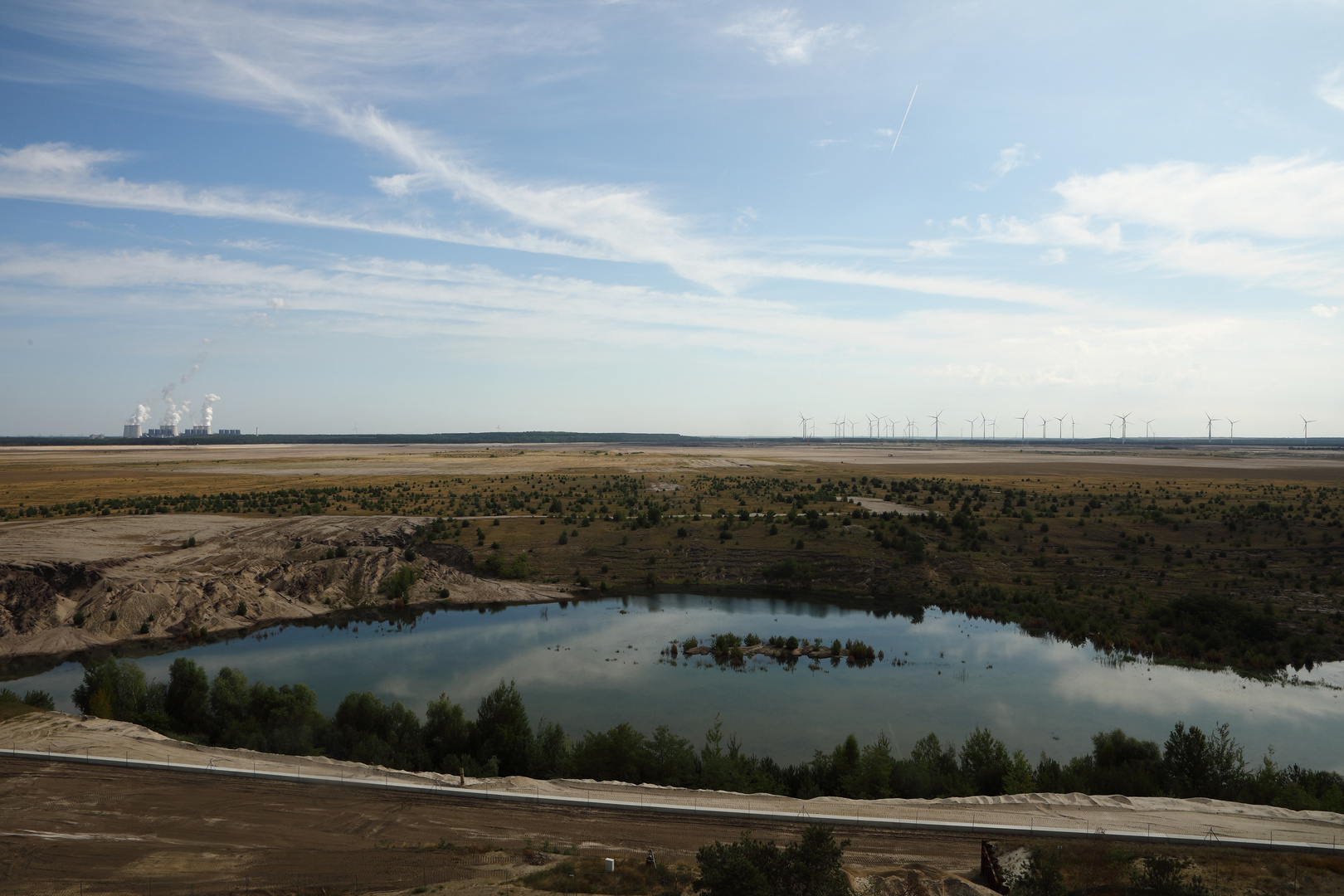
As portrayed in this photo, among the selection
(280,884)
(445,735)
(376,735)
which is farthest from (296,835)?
(445,735)

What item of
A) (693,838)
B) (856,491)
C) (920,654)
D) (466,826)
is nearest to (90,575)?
(466,826)

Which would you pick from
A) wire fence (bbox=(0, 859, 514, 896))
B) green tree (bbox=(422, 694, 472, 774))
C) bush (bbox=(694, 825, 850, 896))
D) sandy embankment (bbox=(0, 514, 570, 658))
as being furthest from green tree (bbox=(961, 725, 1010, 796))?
sandy embankment (bbox=(0, 514, 570, 658))

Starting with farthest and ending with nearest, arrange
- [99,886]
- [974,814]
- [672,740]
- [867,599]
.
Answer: [867,599] < [672,740] < [974,814] < [99,886]

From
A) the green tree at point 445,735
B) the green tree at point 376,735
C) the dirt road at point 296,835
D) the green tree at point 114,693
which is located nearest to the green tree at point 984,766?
the dirt road at point 296,835

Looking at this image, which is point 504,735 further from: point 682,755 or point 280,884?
point 280,884

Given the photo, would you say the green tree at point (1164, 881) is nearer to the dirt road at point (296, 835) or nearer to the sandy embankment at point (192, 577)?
the dirt road at point (296, 835)

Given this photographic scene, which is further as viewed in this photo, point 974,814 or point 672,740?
point 672,740

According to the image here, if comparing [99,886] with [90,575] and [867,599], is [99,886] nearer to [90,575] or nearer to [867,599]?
[90,575]

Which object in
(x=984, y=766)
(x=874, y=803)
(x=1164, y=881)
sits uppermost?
(x=1164, y=881)
